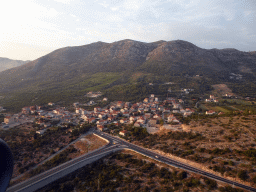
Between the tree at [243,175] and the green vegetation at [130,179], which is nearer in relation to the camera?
the tree at [243,175]

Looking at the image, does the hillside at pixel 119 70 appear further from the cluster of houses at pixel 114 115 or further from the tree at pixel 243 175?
the tree at pixel 243 175

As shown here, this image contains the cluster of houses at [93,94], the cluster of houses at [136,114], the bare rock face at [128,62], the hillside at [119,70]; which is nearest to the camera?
the cluster of houses at [136,114]

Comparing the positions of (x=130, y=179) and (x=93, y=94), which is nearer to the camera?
(x=130, y=179)

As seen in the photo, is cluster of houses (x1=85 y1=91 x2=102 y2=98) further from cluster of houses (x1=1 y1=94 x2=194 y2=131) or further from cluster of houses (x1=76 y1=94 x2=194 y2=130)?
cluster of houses (x1=1 y1=94 x2=194 y2=131)

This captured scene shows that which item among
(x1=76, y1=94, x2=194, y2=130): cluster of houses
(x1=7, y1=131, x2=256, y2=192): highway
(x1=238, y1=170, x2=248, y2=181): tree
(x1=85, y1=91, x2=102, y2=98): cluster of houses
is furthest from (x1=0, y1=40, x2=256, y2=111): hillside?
(x1=238, y1=170, x2=248, y2=181): tree

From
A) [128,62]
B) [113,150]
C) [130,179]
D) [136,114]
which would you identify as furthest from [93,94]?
[130,179]

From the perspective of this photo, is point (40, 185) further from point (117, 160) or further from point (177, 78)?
point (177, 78)

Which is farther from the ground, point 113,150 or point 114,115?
point 113,150

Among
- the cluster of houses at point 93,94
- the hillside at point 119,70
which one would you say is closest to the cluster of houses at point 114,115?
the hillside at point 119,70

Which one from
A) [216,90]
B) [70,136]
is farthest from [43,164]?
[216,90]

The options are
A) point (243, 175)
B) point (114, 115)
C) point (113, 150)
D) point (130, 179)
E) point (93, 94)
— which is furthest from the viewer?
point (93, 94)

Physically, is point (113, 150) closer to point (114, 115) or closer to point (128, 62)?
point (114, 115)
